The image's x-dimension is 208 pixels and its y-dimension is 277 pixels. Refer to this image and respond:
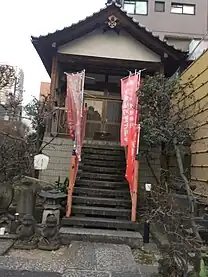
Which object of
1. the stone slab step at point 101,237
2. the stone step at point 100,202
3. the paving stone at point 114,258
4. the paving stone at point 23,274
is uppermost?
the stone step at point 100,202

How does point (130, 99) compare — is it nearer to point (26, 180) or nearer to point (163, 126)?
point (163, 126)

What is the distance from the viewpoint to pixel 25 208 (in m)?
8.76

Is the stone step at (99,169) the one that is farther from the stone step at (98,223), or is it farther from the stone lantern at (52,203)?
the stone step at (98,223)

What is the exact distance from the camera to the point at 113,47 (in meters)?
13.8

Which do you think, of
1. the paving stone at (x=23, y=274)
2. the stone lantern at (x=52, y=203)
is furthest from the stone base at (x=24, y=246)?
the paving stone at (x=23, y=274)

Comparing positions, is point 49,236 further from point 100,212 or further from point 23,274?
point 100,212

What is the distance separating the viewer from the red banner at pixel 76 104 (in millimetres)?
9570

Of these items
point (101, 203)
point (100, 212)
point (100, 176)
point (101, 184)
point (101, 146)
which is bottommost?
point (100, 212)

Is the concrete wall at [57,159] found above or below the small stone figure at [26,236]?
above

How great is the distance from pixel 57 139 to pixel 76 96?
107 inches

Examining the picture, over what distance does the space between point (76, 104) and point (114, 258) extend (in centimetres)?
473

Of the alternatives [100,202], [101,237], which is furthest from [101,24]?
[101,237]

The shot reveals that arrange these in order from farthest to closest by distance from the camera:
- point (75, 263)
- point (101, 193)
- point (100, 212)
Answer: point (101, 193) → point (100, 212) → point (75, 263)

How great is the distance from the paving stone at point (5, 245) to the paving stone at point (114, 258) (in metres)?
1.85
